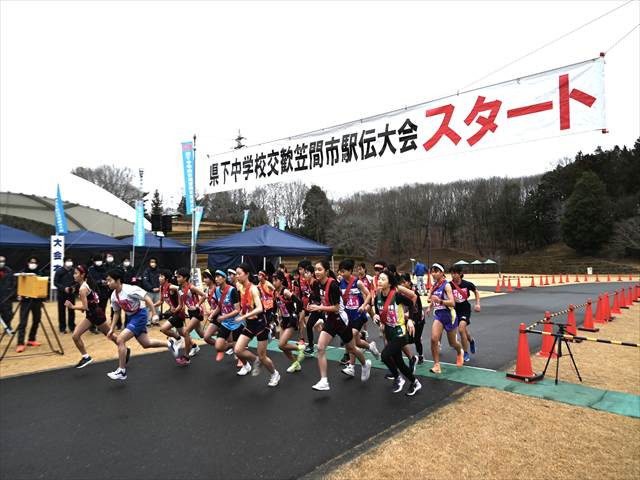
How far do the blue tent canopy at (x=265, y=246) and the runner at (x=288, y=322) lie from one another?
7758mm

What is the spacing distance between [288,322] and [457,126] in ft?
15.0

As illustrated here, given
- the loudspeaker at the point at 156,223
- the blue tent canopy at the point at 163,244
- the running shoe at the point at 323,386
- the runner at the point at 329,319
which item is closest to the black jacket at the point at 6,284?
the loudspeaker at the point at 156,223

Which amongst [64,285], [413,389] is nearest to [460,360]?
[413,389]

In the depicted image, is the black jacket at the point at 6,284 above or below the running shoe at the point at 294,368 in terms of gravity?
above

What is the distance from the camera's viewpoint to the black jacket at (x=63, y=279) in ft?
32.0

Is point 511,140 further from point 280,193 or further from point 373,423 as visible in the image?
point 280,193

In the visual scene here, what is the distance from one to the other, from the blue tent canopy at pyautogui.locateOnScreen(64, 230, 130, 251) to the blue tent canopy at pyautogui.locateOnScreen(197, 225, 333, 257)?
6.14 meters

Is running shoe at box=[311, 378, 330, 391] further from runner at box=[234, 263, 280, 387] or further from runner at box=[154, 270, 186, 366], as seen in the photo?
runner at box=[154, 270, 186, 366]

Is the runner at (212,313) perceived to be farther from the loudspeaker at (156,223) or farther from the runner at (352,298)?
the loudspeaker at (156,223)

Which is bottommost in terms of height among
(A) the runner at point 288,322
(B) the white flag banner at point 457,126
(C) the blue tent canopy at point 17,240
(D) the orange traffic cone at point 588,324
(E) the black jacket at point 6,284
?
(D) the orange traffic cone at point 588,324

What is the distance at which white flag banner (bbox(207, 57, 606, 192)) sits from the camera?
5.27m

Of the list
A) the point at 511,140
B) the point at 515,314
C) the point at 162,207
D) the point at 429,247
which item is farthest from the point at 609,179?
the point at 162,207

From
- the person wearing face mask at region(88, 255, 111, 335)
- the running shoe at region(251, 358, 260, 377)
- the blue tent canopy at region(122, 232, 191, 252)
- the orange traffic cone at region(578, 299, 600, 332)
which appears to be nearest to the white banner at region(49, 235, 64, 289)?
the person wearing face mask at region(88, 255, 111, 335)

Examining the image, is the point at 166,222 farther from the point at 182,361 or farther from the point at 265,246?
the point at 182,361
